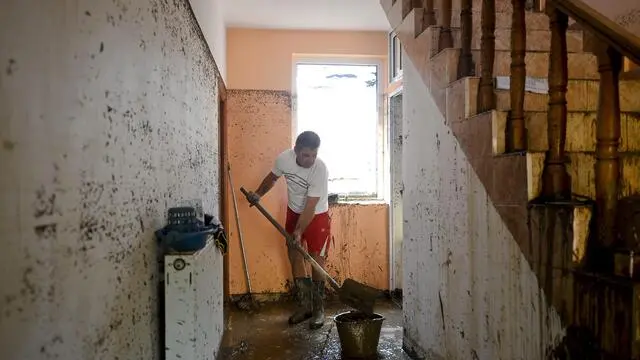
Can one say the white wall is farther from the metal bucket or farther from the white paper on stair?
the metal bucket

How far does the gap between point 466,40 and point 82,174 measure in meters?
1.78

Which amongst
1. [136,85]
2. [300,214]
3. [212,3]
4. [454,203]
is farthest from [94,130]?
[300,214]

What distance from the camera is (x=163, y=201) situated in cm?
155

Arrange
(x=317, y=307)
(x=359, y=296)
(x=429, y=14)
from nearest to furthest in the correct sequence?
(x=429, y=14) → (x=359, y=296) → (x=317, y=307)

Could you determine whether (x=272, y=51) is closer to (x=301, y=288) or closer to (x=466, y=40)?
(x=301, y=288)

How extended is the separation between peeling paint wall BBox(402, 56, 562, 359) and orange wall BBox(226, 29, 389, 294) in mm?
1365

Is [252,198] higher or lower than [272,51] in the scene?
lower

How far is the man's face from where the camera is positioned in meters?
3.70

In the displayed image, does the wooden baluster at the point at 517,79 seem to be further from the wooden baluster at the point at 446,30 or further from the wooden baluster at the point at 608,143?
the wooden baluster at the point at 446,30

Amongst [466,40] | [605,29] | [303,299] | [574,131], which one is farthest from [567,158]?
[303,299]

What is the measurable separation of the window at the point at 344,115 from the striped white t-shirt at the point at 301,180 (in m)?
0.62

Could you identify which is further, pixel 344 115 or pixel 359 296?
pixel 344 115

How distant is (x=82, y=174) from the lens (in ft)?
2.92

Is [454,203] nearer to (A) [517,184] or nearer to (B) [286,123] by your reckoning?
(A) [517,184]
